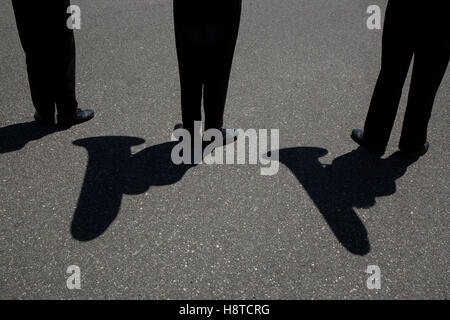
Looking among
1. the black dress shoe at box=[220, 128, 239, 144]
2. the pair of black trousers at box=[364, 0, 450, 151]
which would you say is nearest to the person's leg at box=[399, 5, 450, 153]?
the pair of black trousers at box=[364, 0, 450, 151]

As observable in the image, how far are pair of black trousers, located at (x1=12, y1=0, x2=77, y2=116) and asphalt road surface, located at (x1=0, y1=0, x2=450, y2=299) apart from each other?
0.28m

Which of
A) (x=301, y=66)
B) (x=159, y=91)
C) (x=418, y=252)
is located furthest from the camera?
(x=301, y=66)

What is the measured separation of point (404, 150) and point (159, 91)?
7.72ft

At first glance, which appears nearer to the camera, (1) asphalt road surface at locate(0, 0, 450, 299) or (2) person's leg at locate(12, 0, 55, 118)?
(1) asphalt road surface at locate(0, 0, 450, 299)

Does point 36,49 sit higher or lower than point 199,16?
lower

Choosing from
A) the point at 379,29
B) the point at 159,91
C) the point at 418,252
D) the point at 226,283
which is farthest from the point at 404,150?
A: the point at 379,29

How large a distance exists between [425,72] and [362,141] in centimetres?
74

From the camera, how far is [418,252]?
2.43 m

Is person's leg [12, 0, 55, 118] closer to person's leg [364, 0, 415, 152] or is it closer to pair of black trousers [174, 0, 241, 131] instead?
Result: pair of black trousers [174, 0, 241, 131]

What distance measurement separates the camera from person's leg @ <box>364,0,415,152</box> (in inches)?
105

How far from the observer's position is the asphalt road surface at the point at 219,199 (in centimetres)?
224

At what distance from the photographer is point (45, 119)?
3.38m

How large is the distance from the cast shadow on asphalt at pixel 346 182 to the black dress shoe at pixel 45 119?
1.99m
